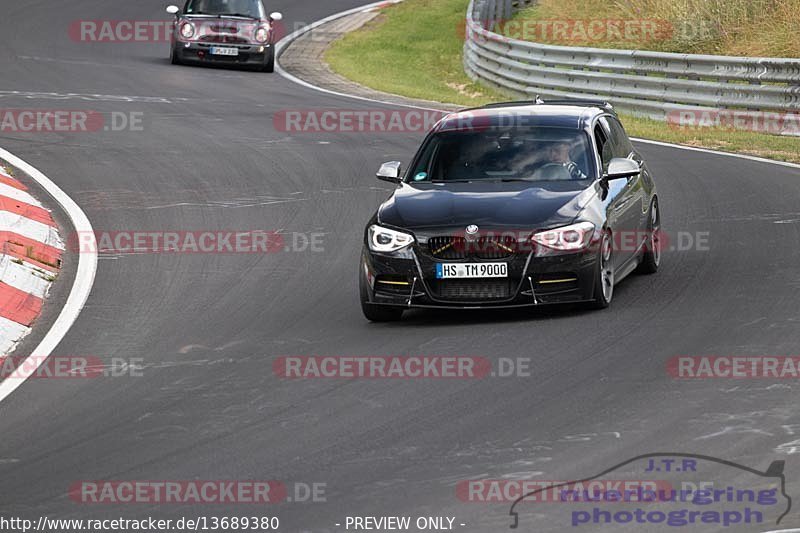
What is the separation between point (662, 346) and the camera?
998 cm

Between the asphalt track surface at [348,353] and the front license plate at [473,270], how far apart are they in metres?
0.38

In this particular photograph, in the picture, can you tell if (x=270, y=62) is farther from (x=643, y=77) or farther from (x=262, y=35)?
(x=643, y=77)

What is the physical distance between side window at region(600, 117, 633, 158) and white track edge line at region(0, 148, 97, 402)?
178 inches

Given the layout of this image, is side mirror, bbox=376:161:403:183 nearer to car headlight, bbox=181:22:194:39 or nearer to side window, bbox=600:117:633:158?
side window, bbox=600:117:633:158

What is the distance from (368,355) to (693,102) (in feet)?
47.6

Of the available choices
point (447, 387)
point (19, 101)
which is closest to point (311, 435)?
point (447, 387)

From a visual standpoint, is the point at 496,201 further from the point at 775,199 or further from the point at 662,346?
the point at 775,199

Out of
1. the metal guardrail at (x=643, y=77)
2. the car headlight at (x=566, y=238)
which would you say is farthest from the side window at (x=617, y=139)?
the metal guardrail at (x=643, y=77)

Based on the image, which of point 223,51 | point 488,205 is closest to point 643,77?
point 223,51

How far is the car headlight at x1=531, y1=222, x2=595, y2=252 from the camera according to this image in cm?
1085

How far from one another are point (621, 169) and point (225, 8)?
2070 centimetres

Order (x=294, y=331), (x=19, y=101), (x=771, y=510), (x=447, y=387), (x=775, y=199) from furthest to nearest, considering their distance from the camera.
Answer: (x=19, y=101) < (x=775, y=199) < (x=294, y=331) < (x=447, y=387) < (x=771, y=510)

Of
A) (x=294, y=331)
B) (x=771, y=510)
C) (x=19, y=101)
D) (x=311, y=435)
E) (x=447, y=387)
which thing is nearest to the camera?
(x=771, y=510)

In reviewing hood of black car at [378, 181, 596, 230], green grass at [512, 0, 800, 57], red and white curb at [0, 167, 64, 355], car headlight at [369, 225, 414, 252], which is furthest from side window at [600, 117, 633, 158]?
green grass at [512, 0, 800, 57]
